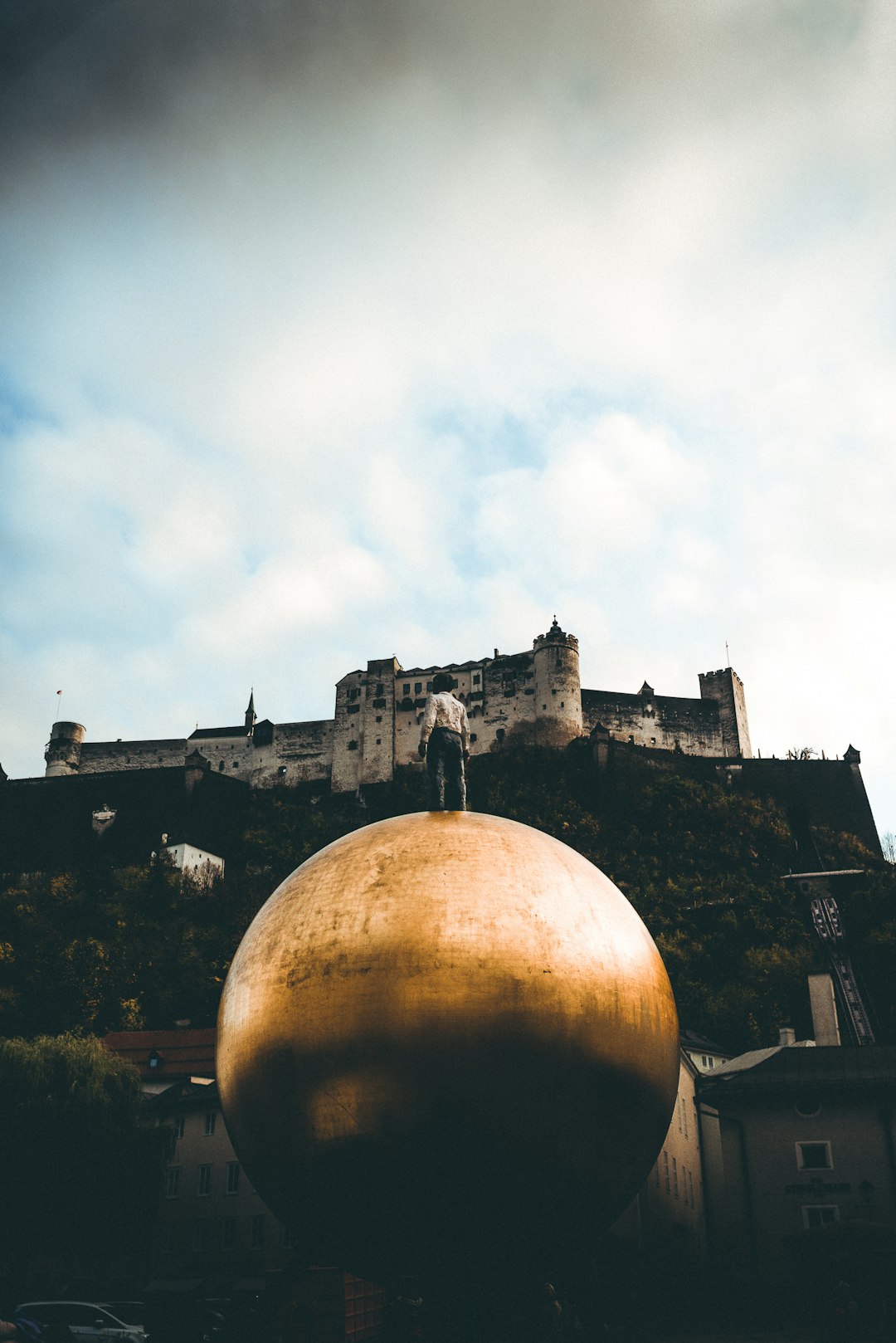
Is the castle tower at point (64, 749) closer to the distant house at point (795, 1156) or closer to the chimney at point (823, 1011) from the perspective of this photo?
the chimney at point (823, 1011)

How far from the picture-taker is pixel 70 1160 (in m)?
27.0

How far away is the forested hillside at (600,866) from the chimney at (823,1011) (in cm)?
586

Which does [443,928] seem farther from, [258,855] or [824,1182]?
[258,855]

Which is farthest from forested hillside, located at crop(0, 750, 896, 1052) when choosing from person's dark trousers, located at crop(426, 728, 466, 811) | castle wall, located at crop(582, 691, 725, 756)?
person's dark trousers, located at crop(426, 728, 466, 811)

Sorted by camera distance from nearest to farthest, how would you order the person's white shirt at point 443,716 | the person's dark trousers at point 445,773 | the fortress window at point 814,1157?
1. the person's dark trousers at point 445,773
2. the person's white shirt at point 443,716
3. the fortress window at point 814,1157

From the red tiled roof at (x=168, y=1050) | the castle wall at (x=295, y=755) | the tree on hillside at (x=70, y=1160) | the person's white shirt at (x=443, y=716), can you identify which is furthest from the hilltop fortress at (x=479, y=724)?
the person's white shirt at (x=443, y=716)

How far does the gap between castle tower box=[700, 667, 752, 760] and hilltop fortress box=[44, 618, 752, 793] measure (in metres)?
0.08

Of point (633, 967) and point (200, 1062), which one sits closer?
point (633, 967)

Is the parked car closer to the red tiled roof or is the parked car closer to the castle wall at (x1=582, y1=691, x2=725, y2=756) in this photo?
the red tiled roof

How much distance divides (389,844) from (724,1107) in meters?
21.7

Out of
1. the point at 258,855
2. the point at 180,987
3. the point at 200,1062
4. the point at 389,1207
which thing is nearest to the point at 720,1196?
the point at 200,1062

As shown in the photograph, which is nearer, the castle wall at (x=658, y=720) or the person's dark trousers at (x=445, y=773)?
the person's dark trousers at (x=445, y=773)

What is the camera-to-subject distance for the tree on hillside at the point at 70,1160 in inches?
1019

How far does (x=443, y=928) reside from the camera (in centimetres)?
646
